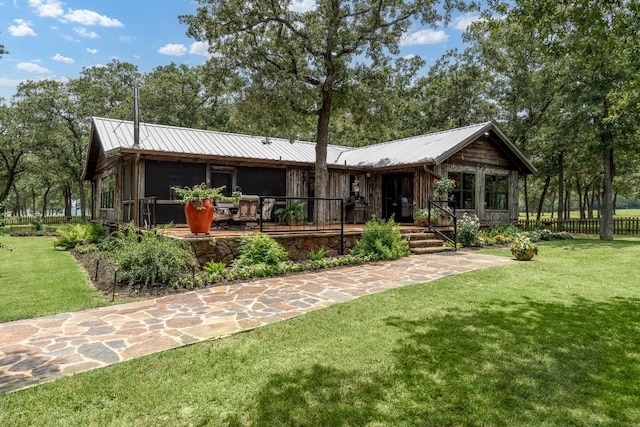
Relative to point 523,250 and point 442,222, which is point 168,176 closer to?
point 442,222

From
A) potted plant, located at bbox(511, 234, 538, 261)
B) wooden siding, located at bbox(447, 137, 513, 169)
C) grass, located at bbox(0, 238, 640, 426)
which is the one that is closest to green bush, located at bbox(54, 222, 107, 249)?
grass, located at bbox(0, 238, 640, 426)

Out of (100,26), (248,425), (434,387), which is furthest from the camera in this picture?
(100,26)

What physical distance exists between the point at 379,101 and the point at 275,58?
Answer: 3.79 meters

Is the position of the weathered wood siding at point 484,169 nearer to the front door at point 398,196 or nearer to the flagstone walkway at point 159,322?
the front door at point 398,196

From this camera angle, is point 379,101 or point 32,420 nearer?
point 32,420

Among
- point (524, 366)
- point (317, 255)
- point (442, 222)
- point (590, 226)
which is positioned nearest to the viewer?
point (524, 366)

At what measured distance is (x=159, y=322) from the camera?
4.83m

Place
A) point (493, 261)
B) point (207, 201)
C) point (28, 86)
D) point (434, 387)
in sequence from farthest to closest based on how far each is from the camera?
point (28, 86)
point (493, 261)
point (207, 201)
point (434, 387)

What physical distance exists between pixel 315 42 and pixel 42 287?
9.94 metres

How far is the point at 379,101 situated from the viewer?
508 inches

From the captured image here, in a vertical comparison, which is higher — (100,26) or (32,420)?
(100,26)

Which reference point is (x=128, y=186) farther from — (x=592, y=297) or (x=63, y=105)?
(x=63, y=105)

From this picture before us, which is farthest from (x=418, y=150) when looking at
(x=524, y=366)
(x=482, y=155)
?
(x=524, y=366)

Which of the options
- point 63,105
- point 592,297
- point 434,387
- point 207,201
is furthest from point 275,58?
point 63,105
